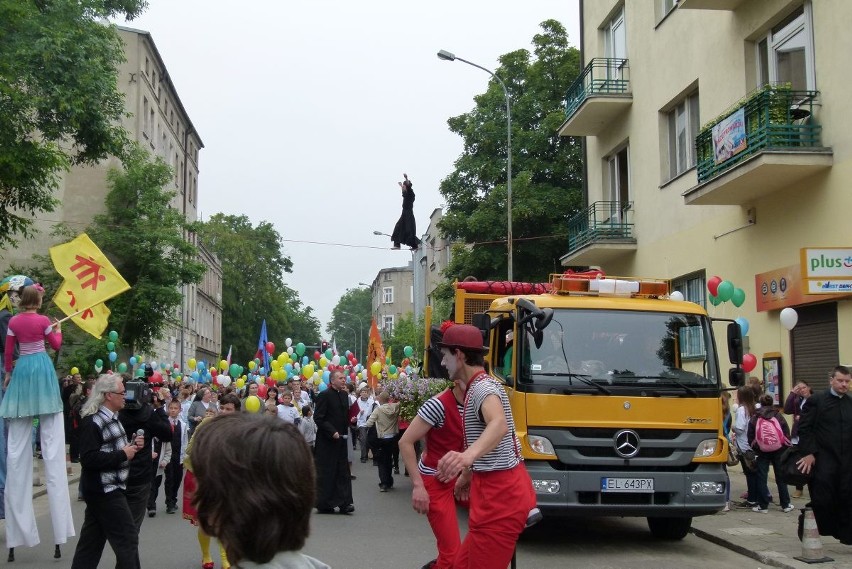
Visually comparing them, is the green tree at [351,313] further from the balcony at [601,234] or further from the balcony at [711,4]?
the balcony at [711,4]

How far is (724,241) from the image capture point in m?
18.3

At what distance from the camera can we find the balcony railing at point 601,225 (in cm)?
2358

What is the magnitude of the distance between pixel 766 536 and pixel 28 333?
26.4 ft

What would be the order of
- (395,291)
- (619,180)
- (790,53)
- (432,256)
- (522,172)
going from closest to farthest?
(790,53) < (619,180) < (522,172) < (432,256) < (395,291)

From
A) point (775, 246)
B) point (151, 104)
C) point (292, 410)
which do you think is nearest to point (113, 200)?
point (151, 104)

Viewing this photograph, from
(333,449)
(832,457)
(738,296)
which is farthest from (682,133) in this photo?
(832,457)

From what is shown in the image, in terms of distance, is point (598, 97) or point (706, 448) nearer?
point (706, 448)

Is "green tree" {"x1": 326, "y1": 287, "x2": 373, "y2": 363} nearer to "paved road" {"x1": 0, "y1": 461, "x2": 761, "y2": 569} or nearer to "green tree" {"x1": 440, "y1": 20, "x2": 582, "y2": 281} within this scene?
"green tree" {"x1": 440, "y1": 20, "x2": 582, "y2": 281}

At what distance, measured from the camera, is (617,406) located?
390 inches

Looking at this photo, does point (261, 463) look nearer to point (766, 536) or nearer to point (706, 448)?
point (706, 448)

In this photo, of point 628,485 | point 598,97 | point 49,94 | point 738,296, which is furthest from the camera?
point 598,97

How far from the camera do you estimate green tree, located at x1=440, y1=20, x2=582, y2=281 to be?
37.4 m

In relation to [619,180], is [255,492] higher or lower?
lower

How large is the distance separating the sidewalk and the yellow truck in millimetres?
727
